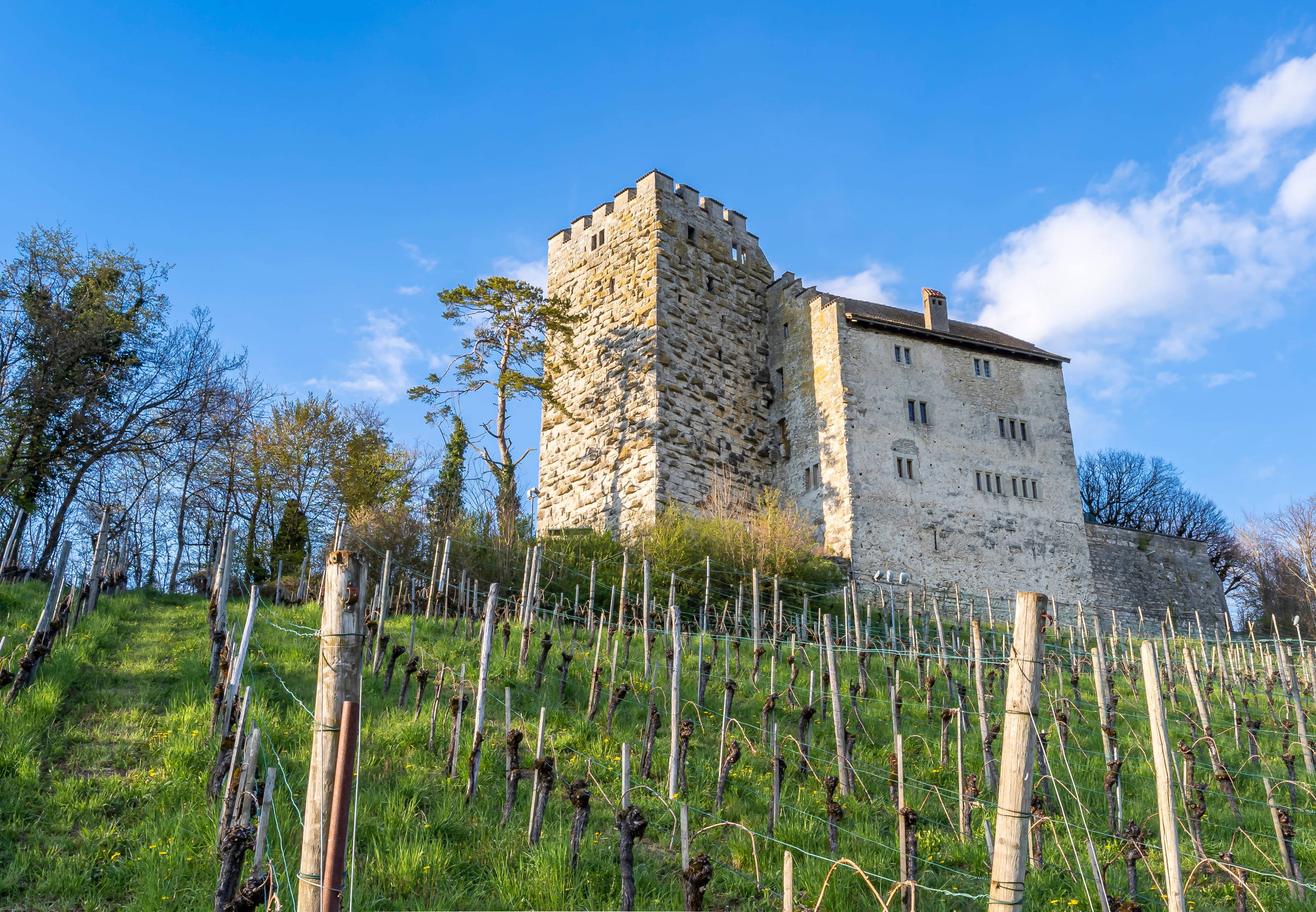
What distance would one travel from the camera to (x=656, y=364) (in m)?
22.6

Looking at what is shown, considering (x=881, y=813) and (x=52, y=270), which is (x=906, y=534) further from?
(x=52, y=270)

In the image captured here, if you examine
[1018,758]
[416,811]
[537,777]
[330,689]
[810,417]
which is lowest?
[416,811]

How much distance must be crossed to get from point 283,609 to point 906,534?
14447mm

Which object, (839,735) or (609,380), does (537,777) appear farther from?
(609,380)

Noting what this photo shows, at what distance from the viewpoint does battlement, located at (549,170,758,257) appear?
2486 cm

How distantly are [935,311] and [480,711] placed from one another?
21.1 metres

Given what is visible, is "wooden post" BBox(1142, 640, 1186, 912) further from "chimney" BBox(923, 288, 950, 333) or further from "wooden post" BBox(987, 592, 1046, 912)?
"chimney" BBox(923, 288, 950, 333)

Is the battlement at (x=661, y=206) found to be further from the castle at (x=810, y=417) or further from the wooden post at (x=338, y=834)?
the wooden post at (x=338, y=834)

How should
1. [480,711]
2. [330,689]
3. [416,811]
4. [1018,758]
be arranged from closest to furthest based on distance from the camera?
[330,689] < [1018,758] < [416,811] < [480,711]

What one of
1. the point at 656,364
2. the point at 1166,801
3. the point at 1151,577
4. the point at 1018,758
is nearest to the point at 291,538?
the point at 656,364

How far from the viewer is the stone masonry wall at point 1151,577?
25484 mm

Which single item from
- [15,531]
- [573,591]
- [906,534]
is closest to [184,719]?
[573,591]

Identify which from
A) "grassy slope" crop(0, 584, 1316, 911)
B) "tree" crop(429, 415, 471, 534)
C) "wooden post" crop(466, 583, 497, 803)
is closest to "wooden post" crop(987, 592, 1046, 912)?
"grassy slope" crop(0, 584, 1316, 911)

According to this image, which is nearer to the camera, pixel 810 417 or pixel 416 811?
pixel 416 811
